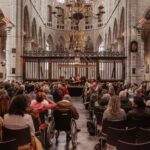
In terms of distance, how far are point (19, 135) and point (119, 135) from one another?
5.10 feet

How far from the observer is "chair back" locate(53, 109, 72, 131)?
8430 millimetres

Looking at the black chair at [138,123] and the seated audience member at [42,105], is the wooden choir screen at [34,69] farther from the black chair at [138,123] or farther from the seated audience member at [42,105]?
the black chair at [138,123]

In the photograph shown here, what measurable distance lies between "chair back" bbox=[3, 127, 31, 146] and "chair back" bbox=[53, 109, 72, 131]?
10.3 ft

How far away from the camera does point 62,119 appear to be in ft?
27.9

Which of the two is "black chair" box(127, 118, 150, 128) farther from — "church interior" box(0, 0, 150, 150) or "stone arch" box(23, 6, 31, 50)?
"stone arch" box(23, 6, 31, 50)

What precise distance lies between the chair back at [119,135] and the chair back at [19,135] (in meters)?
1.31

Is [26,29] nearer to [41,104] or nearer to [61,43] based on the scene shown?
[61,43]

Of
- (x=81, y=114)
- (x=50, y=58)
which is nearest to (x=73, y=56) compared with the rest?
(x=50, y=58)

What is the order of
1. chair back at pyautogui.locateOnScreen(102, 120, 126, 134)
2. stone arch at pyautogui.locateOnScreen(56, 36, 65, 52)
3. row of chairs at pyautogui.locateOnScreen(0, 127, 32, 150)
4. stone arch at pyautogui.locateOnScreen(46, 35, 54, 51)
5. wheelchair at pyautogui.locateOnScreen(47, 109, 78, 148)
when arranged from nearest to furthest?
row of chairs at pyautogui.locateOnScreen(0, 127, 32, 150) < chair back at pyautogui.locateOnScreen(102, 120, 126, 134) < wheelchair at pyautogui.locateOnScreen(47, 109, 78, 148) < stone arch at pyautogui.locateOnScreen(46, 35, 54, 51) < stone arch at pyautogui.locateOnScreen(56, 36, 65, 52)

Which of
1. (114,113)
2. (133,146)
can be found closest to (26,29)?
(114,113)

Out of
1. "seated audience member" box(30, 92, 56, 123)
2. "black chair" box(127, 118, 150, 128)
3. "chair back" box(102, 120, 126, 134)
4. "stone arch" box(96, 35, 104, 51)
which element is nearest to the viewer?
"chair back" box(102, 120, 126, 134)

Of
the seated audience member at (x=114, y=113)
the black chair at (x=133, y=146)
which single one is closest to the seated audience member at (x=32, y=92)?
the seated audience member at (x=114, y=113)

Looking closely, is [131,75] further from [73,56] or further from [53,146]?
[53,146]

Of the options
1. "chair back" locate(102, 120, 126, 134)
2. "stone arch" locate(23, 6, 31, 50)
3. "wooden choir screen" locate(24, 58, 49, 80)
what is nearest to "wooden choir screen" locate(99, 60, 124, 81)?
"wooden choir screen" locate(24, 58, 49, 80)
